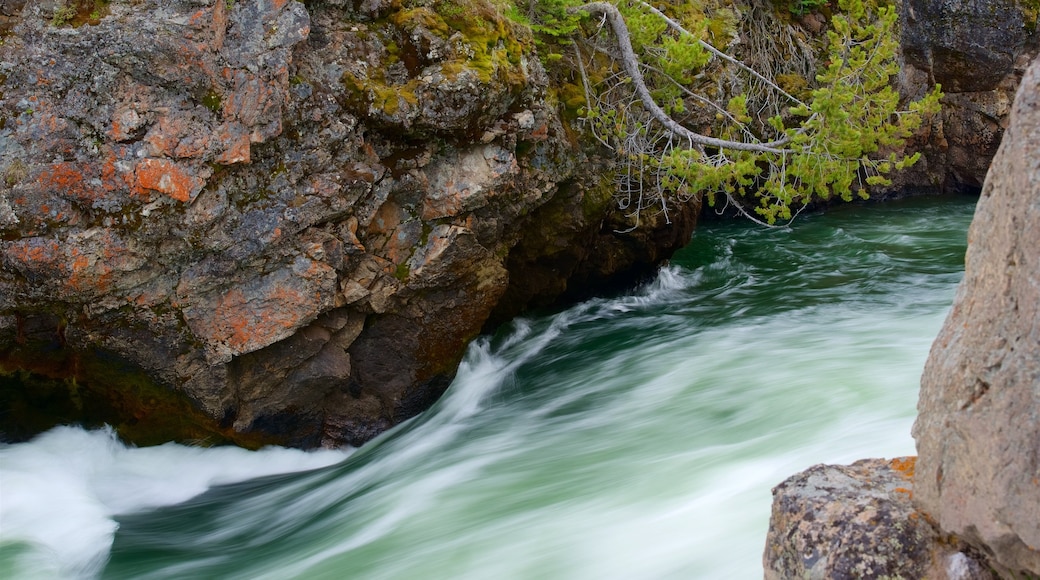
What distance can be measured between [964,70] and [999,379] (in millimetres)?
13950

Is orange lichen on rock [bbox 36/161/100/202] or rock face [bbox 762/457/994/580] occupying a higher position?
orange lichen on rock [bbox 36/161/100/202]

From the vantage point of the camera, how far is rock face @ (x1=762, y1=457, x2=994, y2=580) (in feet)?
7.47

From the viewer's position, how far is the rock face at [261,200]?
16.0 feet

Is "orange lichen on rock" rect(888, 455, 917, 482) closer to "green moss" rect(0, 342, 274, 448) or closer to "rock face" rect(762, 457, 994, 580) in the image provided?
"rock face" rect(762, 457, 994, 580)

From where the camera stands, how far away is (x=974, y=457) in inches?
83.4

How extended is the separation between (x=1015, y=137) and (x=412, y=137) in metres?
4.38

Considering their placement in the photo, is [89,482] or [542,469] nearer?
[542,469]

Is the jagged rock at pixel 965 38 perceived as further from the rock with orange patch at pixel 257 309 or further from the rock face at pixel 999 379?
the rock face at pixel 999 379

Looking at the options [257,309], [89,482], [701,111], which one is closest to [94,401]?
[89,482]

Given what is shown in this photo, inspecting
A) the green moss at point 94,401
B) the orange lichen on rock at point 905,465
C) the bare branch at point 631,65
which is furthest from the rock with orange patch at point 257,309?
the orange lichen on rock at point 905,465

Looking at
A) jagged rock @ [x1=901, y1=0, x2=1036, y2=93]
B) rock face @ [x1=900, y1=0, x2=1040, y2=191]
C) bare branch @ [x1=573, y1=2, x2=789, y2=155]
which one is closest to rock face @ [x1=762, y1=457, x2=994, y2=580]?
bare branch @ [x1=573, y1=2, x2=789, y2=155]

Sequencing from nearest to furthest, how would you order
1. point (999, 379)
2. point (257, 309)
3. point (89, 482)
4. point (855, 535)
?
1. point (999, 379)
2. point (855, 535)
3. point (257, 309)
4. point (89, 482)

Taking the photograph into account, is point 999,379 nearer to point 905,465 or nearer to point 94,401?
point 905,465

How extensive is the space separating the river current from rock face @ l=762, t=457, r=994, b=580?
0.85m
